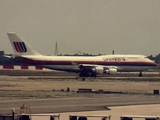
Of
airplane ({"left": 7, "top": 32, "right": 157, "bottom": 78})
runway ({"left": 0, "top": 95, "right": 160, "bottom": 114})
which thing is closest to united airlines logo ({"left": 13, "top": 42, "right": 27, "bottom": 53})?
airplane ({"left": 7, "top": 32, "right": 157, "bottom": 78})

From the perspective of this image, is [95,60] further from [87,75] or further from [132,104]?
[132,104]

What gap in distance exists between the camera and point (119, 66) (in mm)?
99812

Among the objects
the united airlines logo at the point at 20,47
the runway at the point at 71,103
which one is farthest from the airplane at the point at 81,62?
the runway at the point at 71,103

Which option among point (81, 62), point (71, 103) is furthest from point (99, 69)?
point (71, 103)

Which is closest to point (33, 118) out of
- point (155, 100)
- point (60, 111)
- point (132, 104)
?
point (60, 111)

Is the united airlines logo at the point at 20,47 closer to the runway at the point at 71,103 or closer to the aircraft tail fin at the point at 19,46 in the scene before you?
the aircraft tail fin at the point at 19,46

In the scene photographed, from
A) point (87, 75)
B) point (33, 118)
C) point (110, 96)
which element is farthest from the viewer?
point (87, 75)

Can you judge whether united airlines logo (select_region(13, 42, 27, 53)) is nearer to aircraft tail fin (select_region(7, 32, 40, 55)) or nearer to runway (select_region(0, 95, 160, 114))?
aircraft tail fin (select_region(7, 32, 40, 55))

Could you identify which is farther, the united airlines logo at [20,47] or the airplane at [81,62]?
the united airlines logo at [20,47]

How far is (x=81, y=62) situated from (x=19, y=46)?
13277 mm

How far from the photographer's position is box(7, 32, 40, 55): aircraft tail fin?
101 meters

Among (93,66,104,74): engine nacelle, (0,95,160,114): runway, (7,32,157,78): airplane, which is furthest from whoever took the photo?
(7,32,157,78): airplane

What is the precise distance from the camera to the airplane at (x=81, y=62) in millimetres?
95750

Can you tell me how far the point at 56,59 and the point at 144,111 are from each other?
62.4 metres
